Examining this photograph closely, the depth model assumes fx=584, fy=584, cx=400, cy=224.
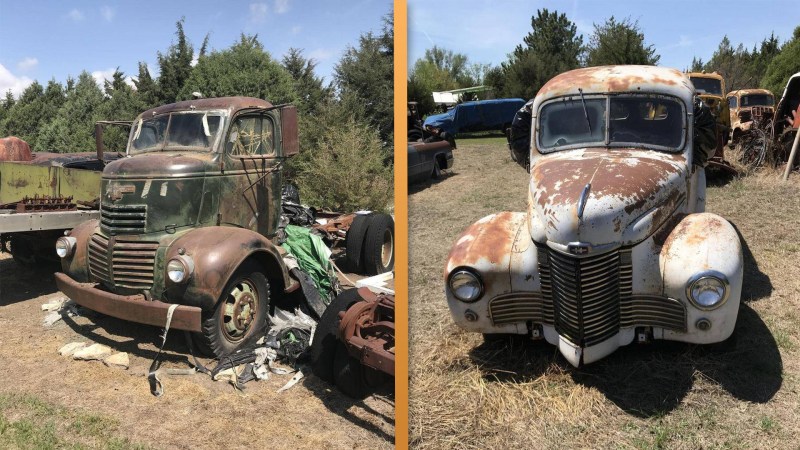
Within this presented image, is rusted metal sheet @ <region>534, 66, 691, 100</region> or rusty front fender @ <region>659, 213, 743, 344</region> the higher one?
rusted metal sheet @ <region>534, 66, 691, 100</region>

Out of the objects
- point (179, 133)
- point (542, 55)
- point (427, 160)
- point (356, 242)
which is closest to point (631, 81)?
point (542, 55)

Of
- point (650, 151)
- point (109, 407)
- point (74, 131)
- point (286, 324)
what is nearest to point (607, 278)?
point (650, 151)

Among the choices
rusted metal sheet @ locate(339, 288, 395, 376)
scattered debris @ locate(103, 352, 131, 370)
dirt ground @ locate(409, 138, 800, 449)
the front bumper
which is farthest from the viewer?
the front bumper

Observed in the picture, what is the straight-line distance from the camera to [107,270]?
2.63 m

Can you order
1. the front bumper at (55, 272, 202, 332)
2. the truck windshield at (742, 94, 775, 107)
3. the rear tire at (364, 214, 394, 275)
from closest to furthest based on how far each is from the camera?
1. the front bumper at (55, 272, 202, 332)
2. the rear tire at (364, 214, 394, 275)
3. the truck windshield at (742, 94, 775, 107)

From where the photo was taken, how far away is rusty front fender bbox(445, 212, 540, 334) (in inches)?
84.4

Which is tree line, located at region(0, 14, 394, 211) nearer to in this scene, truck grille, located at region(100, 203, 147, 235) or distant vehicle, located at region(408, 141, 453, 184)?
distant vehicle, located at region(408, 141, 453, 184)

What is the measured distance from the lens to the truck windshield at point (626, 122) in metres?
2.44

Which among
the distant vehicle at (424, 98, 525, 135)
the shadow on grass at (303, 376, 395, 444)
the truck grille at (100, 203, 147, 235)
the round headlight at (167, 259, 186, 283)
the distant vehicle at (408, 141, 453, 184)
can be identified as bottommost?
the shadow on grass at (303, 376, 395, 444)

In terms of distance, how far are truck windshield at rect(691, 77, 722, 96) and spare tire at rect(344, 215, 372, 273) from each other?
5.37 ft

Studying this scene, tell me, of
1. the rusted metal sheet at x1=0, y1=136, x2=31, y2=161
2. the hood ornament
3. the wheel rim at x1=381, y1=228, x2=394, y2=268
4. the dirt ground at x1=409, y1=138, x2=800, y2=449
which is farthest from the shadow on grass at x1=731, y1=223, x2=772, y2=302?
the rusted metal sheet at x1=0, y1=136, x2=31, y2=161

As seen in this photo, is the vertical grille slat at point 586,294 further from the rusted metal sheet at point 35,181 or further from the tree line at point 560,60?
the rusted metal sheet at point 35,181

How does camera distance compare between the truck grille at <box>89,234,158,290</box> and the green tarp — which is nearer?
the truck grille at <box>89,234,158,290</box>

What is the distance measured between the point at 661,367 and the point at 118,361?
2.05m
